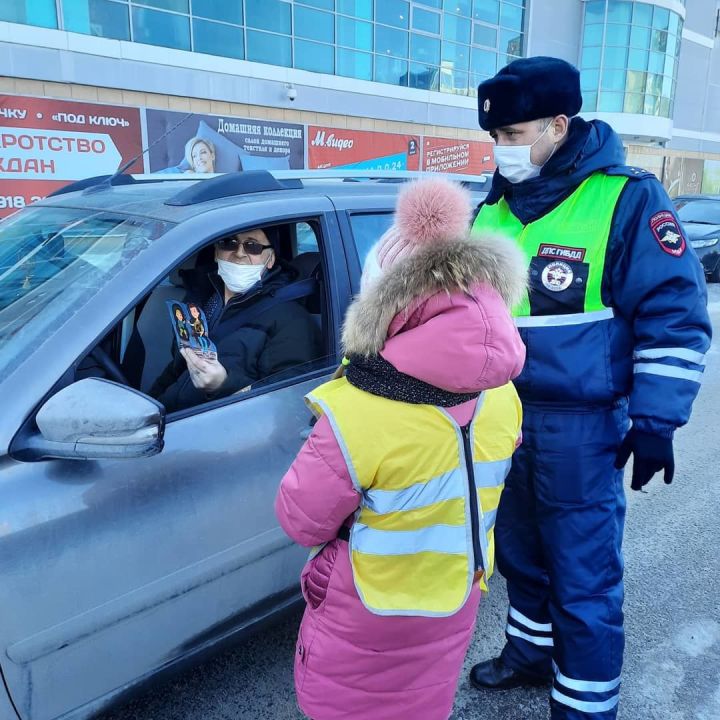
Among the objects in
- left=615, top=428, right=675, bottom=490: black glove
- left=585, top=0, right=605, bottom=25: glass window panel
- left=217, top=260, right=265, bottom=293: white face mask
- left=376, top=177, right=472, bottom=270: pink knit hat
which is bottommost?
left=615, top=428, right=675, bottom=490: black glove

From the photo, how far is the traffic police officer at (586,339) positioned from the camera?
1.68m

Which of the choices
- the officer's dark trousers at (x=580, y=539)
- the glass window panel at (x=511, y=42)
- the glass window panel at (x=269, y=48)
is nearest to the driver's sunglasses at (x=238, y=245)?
the officer's dark trousers at (x=580, y=539)

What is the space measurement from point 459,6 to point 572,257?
20192 millimetres

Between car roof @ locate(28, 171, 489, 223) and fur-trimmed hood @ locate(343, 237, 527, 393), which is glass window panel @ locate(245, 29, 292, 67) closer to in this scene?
car roof @ locate(28, 171, 489, 223)

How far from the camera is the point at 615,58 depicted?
25.6m

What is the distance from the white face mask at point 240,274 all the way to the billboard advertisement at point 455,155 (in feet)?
55.8

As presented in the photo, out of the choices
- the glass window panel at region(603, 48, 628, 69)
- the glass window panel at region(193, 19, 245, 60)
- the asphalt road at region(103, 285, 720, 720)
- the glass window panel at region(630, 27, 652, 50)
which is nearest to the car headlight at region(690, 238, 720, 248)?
the glass window panel at region(193, 19, 245, 60)

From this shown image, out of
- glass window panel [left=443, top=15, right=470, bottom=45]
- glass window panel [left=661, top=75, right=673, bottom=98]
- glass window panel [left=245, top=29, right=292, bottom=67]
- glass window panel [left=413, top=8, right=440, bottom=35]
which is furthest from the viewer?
glass window panel [left=661, top=75, right=673, bottom=98]

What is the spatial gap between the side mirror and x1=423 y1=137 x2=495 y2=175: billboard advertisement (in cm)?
1795

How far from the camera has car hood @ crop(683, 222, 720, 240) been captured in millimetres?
12516

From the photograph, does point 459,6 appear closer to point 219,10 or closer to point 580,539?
point 219,10

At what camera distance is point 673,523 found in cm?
347

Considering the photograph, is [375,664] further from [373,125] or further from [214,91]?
[373,125]

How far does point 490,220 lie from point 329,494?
3.73 feet
